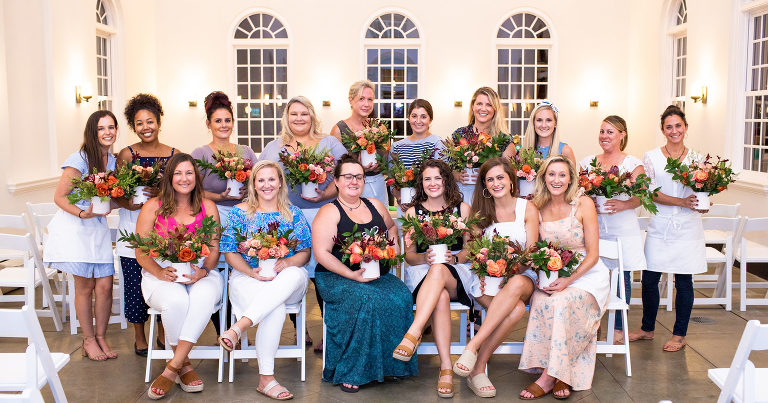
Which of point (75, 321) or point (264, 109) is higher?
point (264, 109)

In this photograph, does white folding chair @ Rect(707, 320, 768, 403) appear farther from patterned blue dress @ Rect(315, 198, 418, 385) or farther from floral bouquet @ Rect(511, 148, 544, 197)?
floral bouquet @ Rect(511, 148, 544, 197)

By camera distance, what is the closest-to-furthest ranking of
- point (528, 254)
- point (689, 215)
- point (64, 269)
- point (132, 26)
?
1. point (528, 254)
2. point (64, 269)
3. point (689, 215)
4. point (132, 26)

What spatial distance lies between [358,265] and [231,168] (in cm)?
119

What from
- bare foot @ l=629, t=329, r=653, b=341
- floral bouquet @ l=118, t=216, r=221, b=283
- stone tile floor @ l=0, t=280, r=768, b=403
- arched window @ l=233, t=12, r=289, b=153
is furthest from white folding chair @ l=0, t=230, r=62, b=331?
arched window @ l=233, t=12, r=289, b=153

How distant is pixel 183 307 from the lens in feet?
15.1

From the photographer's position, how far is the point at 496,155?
5.32 m

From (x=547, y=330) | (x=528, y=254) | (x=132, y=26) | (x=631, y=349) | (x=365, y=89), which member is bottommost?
(x=631, y=349)

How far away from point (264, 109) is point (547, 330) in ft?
32.0

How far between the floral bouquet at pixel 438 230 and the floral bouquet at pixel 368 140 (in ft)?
2.96

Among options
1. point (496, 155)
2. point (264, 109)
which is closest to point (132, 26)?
point (264, 109)

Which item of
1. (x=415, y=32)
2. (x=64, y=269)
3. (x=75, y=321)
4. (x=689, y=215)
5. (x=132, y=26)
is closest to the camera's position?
(x=64, y=269)

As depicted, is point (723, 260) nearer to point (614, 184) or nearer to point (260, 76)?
point (614, 184)

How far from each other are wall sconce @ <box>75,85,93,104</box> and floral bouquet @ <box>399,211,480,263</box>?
283 inches

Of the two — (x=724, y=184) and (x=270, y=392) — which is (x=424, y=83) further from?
Result: (x=270, y=392)
